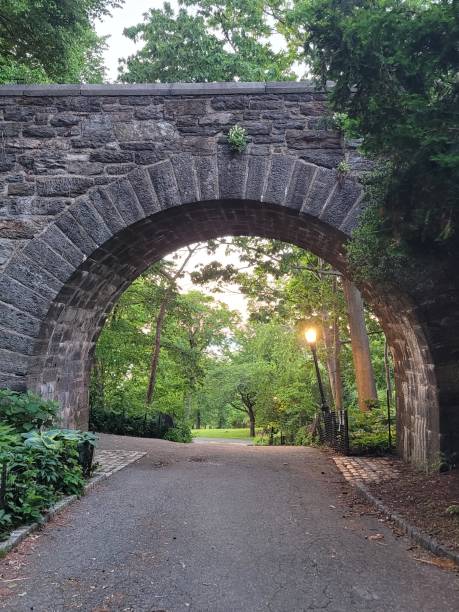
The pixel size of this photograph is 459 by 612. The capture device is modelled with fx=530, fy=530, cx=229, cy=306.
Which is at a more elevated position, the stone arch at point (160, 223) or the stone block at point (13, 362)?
the stone arch at point (160, 223)

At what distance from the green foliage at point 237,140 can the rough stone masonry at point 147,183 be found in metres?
0.10

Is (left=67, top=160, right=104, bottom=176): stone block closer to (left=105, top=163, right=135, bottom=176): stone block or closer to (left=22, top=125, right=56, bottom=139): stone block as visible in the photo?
(left=105, top=163, right=135, bottom=176): stone block

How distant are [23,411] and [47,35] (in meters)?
7.40

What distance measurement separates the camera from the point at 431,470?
6.77 m

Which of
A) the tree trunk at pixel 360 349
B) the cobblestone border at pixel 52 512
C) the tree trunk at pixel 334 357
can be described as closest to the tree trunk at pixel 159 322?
the tree trunk at pixel 334 357

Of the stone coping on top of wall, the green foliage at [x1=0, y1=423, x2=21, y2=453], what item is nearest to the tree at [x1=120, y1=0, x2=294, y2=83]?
the stone coping on top of wall

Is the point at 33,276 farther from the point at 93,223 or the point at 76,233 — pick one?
the point at 93,223

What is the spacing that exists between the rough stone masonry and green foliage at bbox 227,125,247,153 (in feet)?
0.33

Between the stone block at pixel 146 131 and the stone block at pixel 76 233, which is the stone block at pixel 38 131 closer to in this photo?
the stone block at pixel 146 131

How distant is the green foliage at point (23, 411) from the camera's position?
20.5ft

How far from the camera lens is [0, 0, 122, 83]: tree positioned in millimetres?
9336

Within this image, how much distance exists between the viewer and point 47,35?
9.96 meters

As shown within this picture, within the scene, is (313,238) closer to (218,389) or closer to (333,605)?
(333,605)

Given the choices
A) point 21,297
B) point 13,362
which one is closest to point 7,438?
point 13,362
